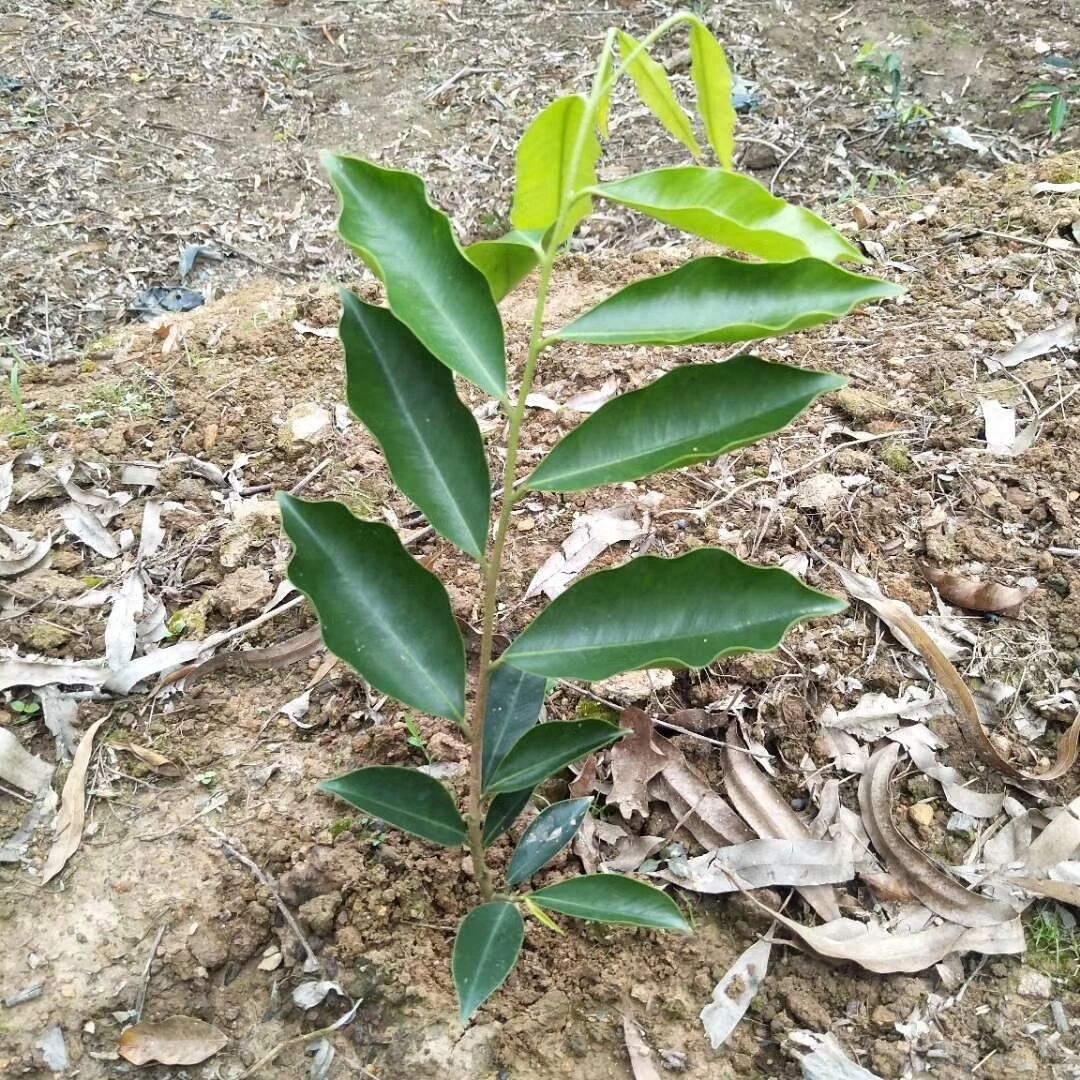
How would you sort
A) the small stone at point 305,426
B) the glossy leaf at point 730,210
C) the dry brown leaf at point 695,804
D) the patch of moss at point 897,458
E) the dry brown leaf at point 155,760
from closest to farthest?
the glossy leaf at point 730,210, the dry brown leaf at point 695,804, the dry brown leaf at point 155,760, the patch of moss at point 897,458, the small stone at point 305,426

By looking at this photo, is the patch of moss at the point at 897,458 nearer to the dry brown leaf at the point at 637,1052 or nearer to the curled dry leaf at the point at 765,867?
the curled dry leaf at the point at 765,867

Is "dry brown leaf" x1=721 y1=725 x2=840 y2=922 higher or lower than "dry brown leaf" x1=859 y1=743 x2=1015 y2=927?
above

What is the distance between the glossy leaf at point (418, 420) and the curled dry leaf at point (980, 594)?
3.72 feet

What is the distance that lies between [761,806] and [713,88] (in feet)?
3.63

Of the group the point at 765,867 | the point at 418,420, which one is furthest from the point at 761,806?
the point at 418,420

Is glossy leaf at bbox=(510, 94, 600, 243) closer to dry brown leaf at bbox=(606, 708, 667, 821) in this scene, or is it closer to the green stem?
the green stem

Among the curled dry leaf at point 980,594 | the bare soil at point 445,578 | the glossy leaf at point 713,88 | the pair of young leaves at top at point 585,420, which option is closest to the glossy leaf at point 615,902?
the pair of young leaves at top at point 585,420

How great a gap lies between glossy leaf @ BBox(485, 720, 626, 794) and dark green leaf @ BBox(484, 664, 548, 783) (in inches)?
2.1

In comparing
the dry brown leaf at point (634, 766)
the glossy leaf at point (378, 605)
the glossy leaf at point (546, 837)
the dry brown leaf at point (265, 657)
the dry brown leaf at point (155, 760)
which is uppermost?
the glossy leaf at point (378, 605)

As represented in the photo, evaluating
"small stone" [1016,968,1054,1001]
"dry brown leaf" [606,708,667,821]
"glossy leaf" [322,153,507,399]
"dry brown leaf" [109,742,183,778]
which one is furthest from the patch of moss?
"dry brown leaf" [109,742,183,778]

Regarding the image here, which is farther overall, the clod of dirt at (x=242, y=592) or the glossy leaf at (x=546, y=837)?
the clod of dirt at (x=242, y=592)

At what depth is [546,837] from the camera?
131 centimetres

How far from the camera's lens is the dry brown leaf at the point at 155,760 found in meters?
1.61

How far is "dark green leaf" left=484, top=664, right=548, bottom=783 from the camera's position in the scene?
1300 millimetres
